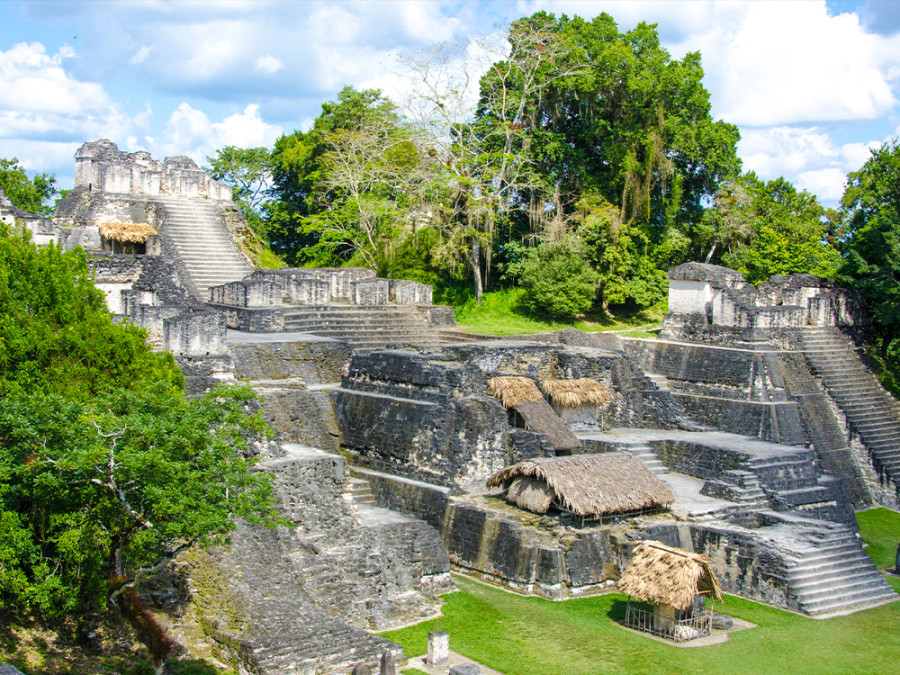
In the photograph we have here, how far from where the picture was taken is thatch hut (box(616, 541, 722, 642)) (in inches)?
481

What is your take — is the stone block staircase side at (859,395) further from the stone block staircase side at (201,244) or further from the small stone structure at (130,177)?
the small stone structure at (130,177)

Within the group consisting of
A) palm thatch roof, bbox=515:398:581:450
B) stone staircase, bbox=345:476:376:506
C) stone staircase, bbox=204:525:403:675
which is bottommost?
stone staircase, bbox=204:525:403:675

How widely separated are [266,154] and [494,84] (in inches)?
521

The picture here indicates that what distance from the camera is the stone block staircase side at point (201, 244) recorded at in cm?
2519

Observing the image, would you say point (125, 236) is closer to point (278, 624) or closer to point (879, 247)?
Answer: point (278, 624)

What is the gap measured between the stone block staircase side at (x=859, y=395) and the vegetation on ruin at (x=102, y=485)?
1523cm

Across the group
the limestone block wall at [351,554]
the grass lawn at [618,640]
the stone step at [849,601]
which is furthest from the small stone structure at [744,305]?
the limestone block wall at [351,554]

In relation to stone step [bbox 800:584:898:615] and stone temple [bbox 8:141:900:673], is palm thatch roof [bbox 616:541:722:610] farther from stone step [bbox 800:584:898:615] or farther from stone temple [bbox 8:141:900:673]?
stone step [bbox 800:584:898:615]

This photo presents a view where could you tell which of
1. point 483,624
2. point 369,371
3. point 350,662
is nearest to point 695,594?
point 483,624

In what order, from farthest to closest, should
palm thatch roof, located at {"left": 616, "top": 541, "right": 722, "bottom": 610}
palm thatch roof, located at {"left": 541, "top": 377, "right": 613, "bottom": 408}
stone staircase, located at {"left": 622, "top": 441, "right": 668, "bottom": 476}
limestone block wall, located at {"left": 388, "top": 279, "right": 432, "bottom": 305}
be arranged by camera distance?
limestone block wall, located at {"left": 388, "top": 279, "right": 432, "bottom": 305} → palm thatch roof, located at {"left": 541, "top": 377, "right": 613, "bottom": 408} → stone staircase, located at {"left": 622, "top": 441, "right": 668, "bottom": 476} → palm thatch roof, located at {"left": 616, "top": 541, "right": 722, "bottom": 610}

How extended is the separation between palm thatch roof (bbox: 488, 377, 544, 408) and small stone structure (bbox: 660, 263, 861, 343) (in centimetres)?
694

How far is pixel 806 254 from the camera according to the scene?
1035 inches

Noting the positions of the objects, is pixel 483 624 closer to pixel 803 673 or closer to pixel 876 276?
pixel 803 673

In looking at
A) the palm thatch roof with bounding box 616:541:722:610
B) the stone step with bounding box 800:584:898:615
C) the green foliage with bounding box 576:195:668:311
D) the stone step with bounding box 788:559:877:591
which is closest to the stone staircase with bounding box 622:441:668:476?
the stone step with bounding box 788:559:877:591
